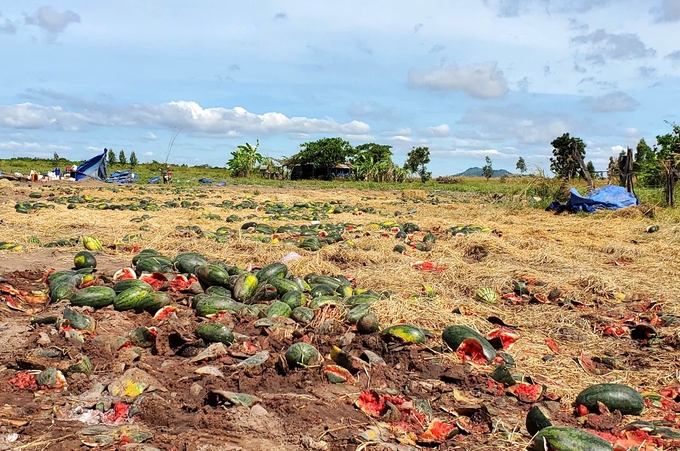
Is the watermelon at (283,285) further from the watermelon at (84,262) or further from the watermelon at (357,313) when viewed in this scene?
the watermelon at (84,262)

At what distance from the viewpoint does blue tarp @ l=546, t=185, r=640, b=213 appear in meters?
17.3

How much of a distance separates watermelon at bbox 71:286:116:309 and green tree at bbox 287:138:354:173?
5161 centimetres

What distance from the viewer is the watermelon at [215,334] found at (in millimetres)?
4508

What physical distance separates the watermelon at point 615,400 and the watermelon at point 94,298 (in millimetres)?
4287

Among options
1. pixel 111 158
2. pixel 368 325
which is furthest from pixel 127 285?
pixel 111 158

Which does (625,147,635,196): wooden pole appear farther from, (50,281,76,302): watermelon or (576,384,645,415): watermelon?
(50,281,76,302): watermelon

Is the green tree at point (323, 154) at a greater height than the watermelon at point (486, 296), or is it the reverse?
the green tree at point (323, 154)

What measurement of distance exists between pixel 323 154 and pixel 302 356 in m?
53.2

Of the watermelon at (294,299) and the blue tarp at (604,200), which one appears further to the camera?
the blue tarp at (604,200)

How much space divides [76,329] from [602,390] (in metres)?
4.23

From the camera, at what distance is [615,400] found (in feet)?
12.6

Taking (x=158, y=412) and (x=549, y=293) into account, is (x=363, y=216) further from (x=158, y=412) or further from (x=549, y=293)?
(x=158, y=412)

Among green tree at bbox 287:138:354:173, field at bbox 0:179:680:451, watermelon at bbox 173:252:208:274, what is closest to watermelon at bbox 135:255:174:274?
watermelon at bbox 173:252:208:274

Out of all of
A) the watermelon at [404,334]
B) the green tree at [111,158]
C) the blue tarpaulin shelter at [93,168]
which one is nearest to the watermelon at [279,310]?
the watermelon at [404,334]
